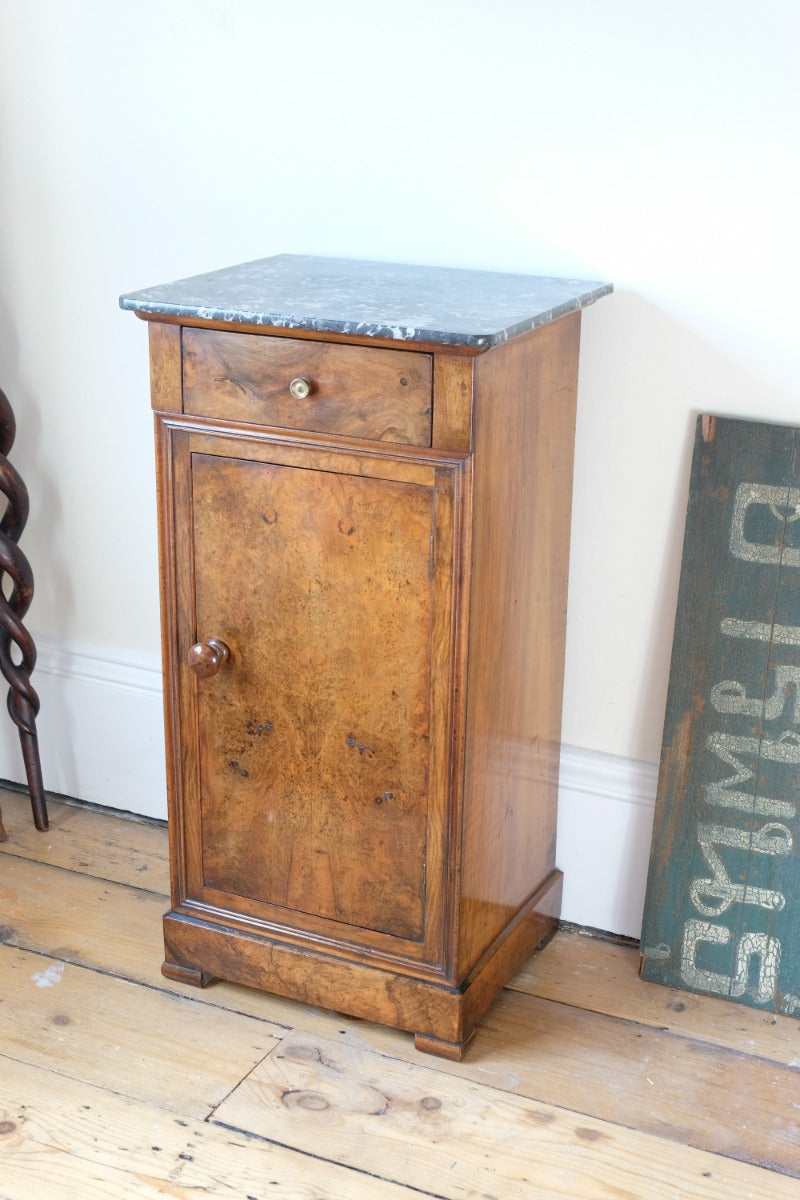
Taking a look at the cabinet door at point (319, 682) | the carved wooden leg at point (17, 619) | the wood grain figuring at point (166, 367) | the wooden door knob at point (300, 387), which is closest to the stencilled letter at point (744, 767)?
the cabinet door at point (319, 682)

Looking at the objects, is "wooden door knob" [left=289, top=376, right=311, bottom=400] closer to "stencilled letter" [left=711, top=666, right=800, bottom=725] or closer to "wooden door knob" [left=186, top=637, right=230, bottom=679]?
"wooden door knob" [left=186, top=637, right=230, bottom=679]

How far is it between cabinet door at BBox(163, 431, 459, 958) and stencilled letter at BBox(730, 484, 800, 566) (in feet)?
1.63

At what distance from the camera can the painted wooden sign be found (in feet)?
6.46

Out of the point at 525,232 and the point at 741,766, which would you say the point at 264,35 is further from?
the point at 741,766

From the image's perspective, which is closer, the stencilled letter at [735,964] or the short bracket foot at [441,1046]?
the short bracket foot at [441,1046]

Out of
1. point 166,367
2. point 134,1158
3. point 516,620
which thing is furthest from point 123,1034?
point 166,367

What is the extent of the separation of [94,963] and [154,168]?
131 centimetres

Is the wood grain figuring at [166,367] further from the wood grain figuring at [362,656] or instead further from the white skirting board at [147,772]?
the white skirting board at [147,772]

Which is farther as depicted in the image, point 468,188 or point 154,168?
point 154,168

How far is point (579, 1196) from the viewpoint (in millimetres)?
1698

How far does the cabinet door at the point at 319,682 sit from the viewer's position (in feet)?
5.83

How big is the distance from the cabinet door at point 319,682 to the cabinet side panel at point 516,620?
0.19 ft

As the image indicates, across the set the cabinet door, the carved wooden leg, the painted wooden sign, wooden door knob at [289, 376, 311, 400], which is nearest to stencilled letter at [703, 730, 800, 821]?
the painted wooden sign

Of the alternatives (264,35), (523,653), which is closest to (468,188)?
(264,35)
